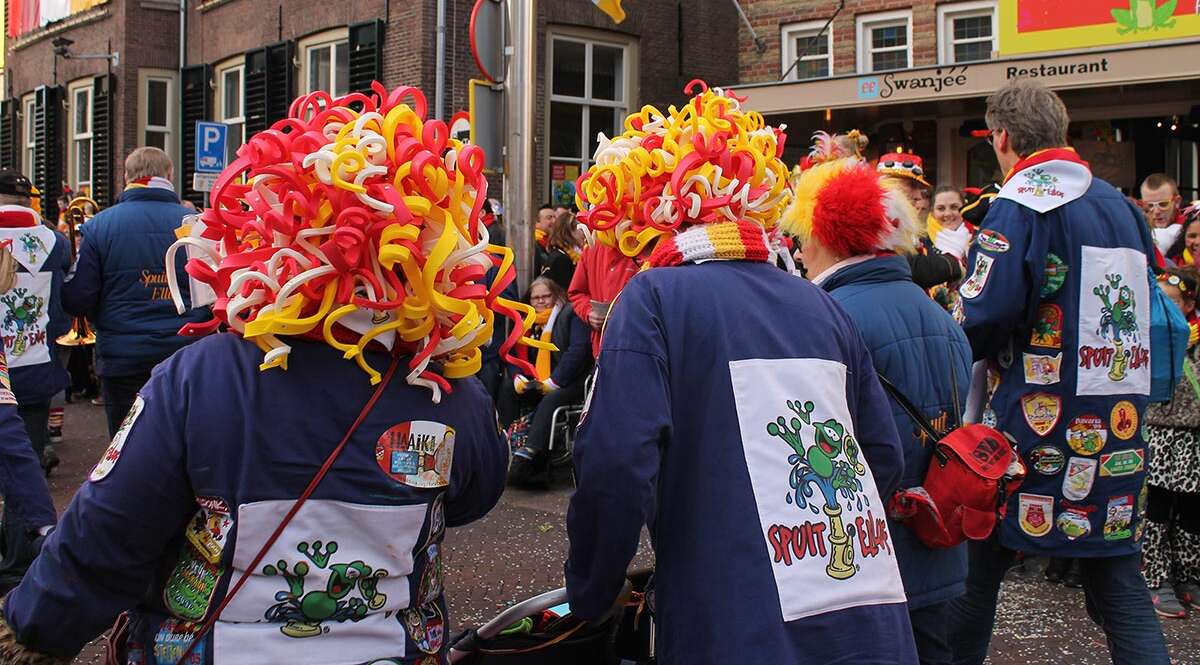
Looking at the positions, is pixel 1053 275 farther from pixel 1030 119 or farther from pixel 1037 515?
pixel 1037 515

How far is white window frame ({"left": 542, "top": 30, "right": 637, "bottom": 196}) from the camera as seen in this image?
50.4 feet

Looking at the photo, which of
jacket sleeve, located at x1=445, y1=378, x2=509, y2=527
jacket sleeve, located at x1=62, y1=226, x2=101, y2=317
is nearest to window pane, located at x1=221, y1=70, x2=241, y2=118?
jacket sleeve, located at x1=62, y1=226, x2=101, y2=317

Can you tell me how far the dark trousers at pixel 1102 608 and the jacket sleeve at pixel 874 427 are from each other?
3.82ft

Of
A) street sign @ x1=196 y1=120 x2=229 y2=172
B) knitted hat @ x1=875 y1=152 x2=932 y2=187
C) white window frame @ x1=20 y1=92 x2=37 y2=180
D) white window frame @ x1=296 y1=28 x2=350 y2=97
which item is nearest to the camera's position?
knitted hat @ x1=875 y1=152 x2=932 y2=187

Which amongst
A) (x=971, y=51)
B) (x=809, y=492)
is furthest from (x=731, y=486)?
(x=971, y=51)

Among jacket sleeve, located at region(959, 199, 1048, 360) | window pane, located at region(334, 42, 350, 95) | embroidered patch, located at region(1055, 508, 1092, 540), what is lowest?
embroidered patch, located at region(1055, 508, 1092, 540)

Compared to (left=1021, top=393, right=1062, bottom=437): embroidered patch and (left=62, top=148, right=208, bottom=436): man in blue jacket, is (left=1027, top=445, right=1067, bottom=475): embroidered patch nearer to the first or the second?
(left=1021, top=393, right=1062, bottom=437): embroidered patch

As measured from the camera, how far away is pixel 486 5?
335 inches

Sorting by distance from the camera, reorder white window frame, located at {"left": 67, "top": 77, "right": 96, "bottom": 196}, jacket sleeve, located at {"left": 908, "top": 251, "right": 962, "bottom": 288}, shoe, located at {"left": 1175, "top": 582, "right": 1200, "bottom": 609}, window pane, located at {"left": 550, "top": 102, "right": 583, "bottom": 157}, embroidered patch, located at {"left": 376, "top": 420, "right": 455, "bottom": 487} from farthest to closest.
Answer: white window frame, located at {"left": 67, "top": 77, "right": 96, "bottom": 196} → window pane, located at {"left": 550, "top": 102, "right": 583, "bottom": 157} → shoe, located at {"left": 1175, "top": 582, "right": 1200, "bottom": 609} → jacket sleeve, located at {"left": 908, "top": 251, "right": 962, "bottom": 288} → embroidered patch, located at {"left": 376, "top": 420, "right": 455, "bottom": 487}

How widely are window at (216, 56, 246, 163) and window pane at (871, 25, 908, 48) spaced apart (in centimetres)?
1056

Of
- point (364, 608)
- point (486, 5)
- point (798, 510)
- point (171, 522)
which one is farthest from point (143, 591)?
point (486, 5)

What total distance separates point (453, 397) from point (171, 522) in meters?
0.55

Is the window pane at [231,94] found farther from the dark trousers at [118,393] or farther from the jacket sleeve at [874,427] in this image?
the jacket sleeve at [874,427]

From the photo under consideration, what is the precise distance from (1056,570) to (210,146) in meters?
11.8
